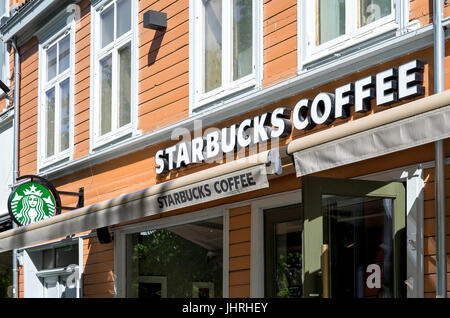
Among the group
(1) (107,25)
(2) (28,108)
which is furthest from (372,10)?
(2) (28,108)

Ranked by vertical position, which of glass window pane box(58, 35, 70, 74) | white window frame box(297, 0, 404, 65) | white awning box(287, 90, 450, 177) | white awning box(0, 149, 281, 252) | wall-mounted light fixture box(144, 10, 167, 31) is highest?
glass window pane box(58, 35, 70, 74)

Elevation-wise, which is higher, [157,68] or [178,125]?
[157,68]

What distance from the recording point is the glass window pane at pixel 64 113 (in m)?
13.4

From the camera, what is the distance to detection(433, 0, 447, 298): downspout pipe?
6.68 m

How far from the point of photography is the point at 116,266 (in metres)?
11.6

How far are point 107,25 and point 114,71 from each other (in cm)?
80

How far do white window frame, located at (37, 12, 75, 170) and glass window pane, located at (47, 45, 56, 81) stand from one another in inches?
2.5

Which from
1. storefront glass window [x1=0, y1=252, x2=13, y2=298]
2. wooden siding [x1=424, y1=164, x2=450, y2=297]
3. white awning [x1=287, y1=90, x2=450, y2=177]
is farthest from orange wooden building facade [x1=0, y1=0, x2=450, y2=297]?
storefront glass window [x1=0, y1=252, x2=13, y2=298]

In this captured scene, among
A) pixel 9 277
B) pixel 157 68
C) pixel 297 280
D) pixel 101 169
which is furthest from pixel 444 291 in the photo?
pixel 9 277

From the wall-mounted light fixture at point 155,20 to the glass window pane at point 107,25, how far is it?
5.22 ft

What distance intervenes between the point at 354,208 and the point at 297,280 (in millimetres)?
1612

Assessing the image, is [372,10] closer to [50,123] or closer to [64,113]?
[64,113]

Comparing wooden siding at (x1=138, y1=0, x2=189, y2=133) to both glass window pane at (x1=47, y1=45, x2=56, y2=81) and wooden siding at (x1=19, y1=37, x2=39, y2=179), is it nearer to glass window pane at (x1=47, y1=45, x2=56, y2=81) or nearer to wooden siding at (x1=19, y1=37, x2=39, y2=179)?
glass window pane at (x1=47, y1=45, x2=56, y2=81)

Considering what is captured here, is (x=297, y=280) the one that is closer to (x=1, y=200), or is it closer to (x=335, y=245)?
(x=335, y=245)
